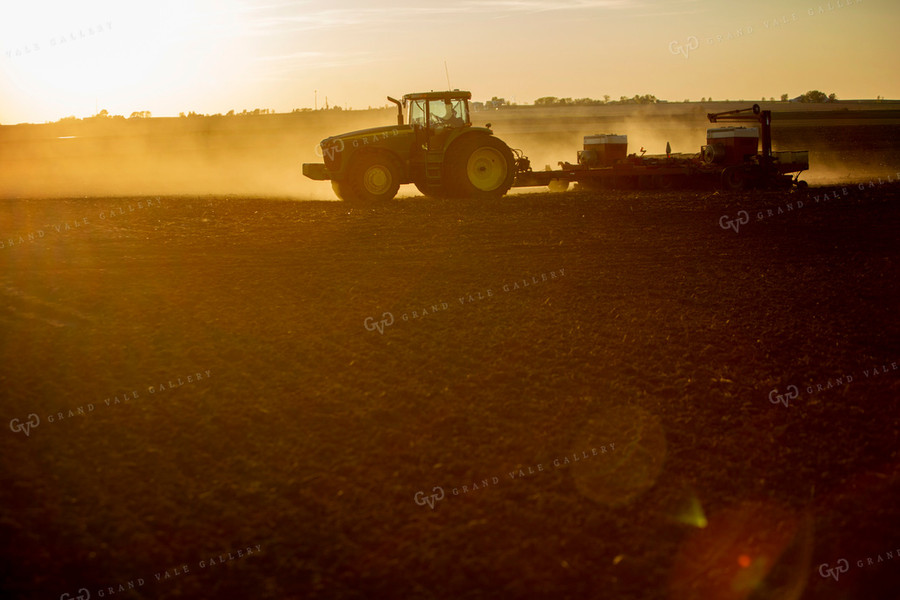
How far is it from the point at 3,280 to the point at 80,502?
639 centimetres

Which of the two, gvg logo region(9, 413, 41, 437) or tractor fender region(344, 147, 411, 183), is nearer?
gvg logo region(9, 413, 41, 437)

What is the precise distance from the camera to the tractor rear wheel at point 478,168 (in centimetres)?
1703

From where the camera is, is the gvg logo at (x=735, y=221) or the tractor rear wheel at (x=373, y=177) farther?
the tractor rear wheel at (x=373, y=177)

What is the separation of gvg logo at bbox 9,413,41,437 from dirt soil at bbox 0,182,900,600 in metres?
0.04

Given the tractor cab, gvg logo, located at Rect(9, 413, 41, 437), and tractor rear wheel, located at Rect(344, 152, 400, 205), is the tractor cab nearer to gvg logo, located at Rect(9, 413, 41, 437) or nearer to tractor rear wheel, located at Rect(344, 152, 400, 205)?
tractor rear wheel, located at Rect(344, 152, 400, 205)

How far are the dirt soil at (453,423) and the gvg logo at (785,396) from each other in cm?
3

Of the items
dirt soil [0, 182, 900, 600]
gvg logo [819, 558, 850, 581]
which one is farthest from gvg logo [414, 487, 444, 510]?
gvg logo [819, 558, 850, 581]

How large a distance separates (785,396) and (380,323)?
12.7ft

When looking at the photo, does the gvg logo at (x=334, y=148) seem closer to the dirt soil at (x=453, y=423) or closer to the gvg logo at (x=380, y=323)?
the dirt soil at (x=453, y=423)

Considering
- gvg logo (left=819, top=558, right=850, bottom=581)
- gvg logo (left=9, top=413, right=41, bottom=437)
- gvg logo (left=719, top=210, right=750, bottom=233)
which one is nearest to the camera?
gvg logo (left=819, top=558, right=850, bottom=581)

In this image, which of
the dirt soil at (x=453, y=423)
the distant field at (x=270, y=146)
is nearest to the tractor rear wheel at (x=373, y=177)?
the distant field at (x=270, y=146)

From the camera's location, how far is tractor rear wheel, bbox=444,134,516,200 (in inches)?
671

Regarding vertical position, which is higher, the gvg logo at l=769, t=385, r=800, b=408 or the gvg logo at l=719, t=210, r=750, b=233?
the gvg logo at l=719, t=210, r=750, b=233

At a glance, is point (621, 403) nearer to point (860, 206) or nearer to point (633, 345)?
point (633, 345)
